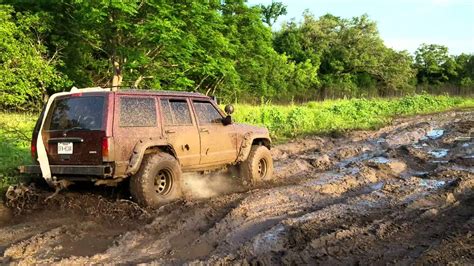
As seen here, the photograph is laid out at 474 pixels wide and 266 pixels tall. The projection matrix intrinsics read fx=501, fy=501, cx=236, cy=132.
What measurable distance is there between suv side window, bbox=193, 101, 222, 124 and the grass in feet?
11.3

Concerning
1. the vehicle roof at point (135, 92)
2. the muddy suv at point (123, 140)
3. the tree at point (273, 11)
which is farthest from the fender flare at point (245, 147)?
the tree at point (273, 11)

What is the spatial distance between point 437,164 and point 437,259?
26.4 feet

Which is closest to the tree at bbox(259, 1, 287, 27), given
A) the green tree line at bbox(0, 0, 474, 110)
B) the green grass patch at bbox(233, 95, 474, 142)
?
the green tree line at bbox(0, 0, 474, 110)

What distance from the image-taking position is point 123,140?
24.5ft

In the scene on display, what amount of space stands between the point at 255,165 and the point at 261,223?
11.5 feet

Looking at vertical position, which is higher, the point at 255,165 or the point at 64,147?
the point at 64,147

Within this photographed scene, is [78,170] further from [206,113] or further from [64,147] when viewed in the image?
[206,113]

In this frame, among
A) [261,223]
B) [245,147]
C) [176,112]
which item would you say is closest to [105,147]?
[176,112]

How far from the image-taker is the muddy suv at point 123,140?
738 cm

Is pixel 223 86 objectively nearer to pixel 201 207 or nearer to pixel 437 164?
pixel 437 164

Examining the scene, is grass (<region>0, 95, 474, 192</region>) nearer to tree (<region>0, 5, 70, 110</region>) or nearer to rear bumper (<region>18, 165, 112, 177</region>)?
rear bumper (<region>18, 165, 112, 177</region>)

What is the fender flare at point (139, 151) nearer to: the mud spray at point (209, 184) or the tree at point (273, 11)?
the mud spray at point (209, 184)

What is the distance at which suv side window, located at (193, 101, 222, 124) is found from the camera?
9172 millimetres

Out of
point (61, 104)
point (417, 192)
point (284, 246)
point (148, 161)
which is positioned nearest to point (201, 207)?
point (148, 161)
